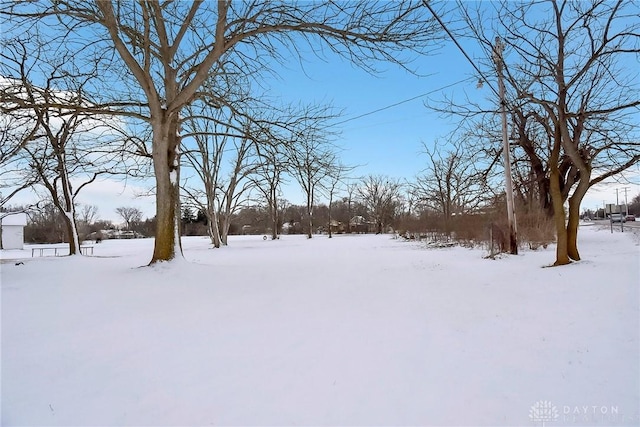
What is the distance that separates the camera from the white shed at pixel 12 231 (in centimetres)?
3650

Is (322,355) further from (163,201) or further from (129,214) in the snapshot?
(129,214)

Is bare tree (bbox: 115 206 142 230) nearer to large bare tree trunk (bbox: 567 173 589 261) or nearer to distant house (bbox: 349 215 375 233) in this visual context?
distant house (bbox: 349 215 375 233)

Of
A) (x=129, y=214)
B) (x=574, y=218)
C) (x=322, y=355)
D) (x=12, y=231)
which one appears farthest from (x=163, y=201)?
(x=129, y=214)

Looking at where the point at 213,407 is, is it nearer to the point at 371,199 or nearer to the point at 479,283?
the point at 479,283

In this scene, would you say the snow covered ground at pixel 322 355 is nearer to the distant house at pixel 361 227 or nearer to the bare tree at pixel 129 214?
the distant house at pixel 361 227

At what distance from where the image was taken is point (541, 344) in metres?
3.54

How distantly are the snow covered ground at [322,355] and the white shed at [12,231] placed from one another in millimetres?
40015

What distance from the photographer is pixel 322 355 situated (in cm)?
330

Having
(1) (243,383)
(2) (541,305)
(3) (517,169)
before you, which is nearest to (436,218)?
(3) (517,169)

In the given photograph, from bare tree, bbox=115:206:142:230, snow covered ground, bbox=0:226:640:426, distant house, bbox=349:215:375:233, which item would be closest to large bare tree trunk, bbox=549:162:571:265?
snow covered ground, bbox=0:226:640:426

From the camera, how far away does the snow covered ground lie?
246cm

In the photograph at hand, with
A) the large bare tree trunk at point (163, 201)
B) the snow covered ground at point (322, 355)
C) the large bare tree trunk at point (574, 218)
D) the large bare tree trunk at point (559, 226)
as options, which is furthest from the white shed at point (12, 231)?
the large bare tree trunk at point (574, 218)

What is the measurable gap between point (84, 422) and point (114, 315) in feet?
8.20

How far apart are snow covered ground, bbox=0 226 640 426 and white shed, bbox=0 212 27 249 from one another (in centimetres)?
4002
